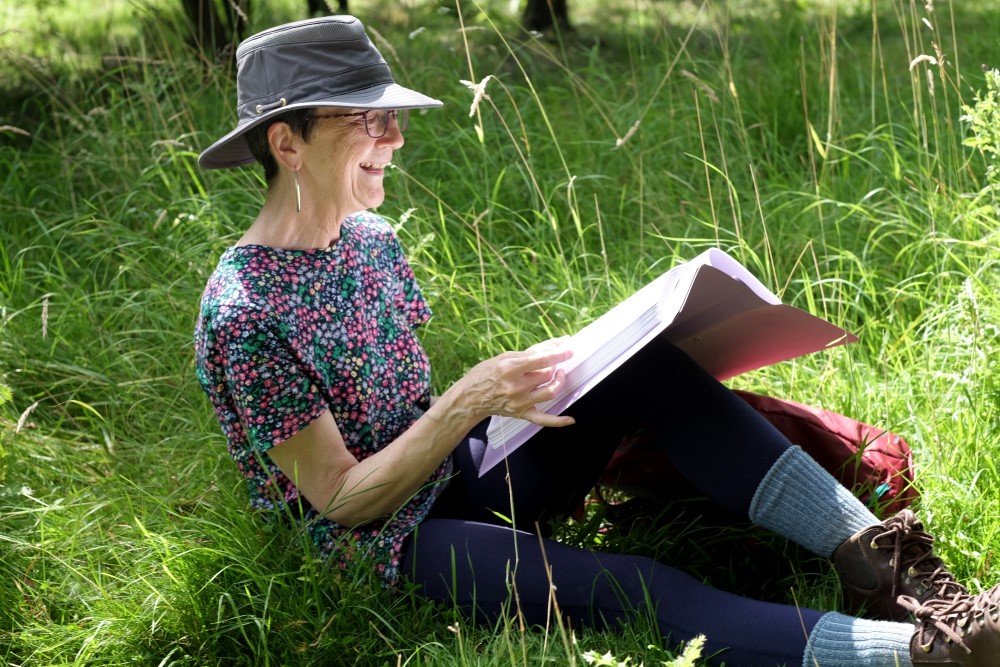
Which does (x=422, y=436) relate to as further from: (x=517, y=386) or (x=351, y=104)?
(x=351, y=104)

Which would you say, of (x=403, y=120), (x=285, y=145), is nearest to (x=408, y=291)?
(x=403, y=120)

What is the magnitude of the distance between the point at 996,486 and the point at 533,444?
38.1 inches

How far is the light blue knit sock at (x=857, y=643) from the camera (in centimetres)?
177

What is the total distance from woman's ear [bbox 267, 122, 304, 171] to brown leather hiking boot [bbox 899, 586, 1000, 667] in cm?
137

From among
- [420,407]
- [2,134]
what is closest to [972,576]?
[420,407]

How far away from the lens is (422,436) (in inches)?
81.9

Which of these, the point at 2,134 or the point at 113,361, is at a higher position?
the point at 2,134

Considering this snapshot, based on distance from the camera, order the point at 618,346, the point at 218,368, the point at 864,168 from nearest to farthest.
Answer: the point at 618,346 < the point at 218,368 < the point at 864,168

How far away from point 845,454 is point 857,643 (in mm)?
584

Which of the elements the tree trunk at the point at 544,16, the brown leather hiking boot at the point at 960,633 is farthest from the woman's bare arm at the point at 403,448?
the tree trunk at the point at 544,16

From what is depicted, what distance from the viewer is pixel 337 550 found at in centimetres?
219

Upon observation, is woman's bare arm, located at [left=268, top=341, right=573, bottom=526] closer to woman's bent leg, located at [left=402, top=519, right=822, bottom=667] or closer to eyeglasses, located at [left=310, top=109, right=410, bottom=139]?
woman's bent leg, located at [left=402, top=519, right=822, bottom=667]

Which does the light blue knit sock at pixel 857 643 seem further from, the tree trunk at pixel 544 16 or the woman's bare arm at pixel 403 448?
the tree trunk at pixel 544 16

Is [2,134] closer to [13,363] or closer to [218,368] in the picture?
[13,363]
